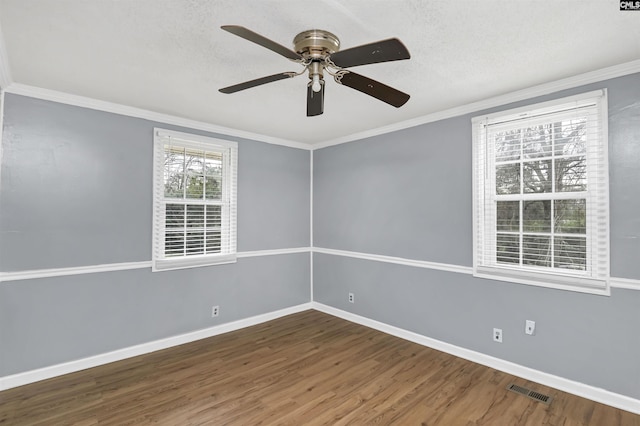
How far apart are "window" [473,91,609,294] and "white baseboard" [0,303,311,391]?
116 inches

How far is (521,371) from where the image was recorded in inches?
112

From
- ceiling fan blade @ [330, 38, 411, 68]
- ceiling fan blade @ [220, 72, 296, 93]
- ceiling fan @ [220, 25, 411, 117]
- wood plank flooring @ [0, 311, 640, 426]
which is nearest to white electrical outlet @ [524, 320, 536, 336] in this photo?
wood plank flooring @ [0, 311, 640, 426]

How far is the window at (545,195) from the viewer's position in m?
2.52

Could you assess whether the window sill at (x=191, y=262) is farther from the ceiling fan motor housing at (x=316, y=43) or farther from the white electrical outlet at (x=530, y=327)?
the white electrical outlet at (x=530, y=327)

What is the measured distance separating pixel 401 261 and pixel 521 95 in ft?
7.01

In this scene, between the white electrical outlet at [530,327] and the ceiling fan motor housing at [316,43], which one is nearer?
the ceiling fan motor housing at [316,43]

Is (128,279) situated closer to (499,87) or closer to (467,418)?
(467,418)

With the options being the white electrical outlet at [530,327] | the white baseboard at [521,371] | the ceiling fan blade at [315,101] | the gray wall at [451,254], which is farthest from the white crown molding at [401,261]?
the ceiling fan blade at [315,101]

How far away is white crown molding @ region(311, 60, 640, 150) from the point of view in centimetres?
241

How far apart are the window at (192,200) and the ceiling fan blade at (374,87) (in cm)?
247

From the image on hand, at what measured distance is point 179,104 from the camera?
3219mm

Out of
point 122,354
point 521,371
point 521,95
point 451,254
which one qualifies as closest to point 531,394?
point 521,371

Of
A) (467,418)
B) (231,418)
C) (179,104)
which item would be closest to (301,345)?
(231,418)

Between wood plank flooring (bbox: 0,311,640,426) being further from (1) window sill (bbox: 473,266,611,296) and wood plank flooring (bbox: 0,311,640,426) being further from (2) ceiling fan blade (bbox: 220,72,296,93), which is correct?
(2) ceiling fan blade (bbox: 220,72,296,93)
